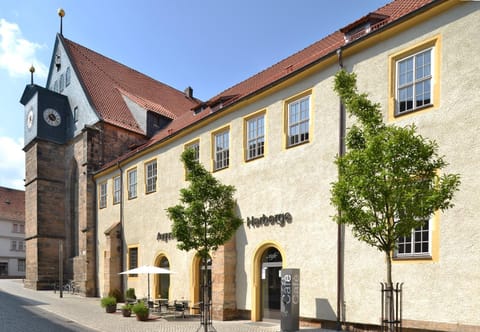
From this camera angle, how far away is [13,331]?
1312 centimetres

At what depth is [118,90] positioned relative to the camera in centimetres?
3534

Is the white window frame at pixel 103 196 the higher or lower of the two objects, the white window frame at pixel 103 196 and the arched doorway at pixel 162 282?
the higher

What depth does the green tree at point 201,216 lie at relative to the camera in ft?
41.0

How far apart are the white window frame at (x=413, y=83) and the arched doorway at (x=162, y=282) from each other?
1408cm

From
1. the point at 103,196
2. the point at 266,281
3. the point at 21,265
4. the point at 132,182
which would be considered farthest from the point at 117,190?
the point at 21,265

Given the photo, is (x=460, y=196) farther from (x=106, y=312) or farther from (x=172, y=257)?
(x=106, y=312)

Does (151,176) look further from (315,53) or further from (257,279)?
(315,53)

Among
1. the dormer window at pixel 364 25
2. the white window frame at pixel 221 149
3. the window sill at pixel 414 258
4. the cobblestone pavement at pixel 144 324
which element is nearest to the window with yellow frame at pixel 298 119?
the dormer window at pixel 364 25

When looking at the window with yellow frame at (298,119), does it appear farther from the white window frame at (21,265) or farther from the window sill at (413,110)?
the white window frame at (21,265)

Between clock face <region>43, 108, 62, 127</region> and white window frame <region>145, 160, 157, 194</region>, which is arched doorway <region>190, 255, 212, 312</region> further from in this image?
clock face <region>43, 108, 62, 127</region>

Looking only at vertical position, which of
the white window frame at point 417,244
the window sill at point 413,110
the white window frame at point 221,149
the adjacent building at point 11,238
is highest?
the window sill at point 413,110

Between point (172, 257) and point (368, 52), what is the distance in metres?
13.2

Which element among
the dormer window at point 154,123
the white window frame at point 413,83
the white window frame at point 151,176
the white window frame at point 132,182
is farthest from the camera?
the dormer window at point 154,123

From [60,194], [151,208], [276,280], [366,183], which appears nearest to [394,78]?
[366,183]
